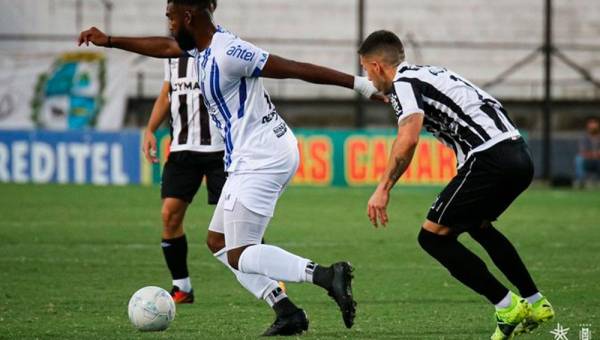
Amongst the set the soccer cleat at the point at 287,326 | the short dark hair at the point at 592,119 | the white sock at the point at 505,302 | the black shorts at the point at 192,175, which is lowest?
the short dark hair at the point at 592,119

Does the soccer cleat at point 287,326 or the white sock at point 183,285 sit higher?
the soccer cleat at point 287,326

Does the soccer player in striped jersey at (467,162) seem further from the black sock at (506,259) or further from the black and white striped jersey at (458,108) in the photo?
the black sock at (506,259)

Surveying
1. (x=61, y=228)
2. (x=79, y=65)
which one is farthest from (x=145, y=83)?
(x=61, y=228)

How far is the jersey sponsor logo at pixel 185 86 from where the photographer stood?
9805 millimetres

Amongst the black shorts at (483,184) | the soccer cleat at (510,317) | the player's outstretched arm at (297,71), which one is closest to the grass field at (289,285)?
the soccer cleat at (510,317)

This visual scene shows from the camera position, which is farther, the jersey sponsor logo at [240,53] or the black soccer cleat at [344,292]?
the jersey sponsor logo at [240,53]

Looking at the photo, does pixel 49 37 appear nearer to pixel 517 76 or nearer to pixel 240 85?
pixel 517 76

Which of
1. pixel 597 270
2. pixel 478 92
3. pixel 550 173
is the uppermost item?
pixel 478 92

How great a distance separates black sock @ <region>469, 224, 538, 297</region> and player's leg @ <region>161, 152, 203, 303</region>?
2703 millimetres

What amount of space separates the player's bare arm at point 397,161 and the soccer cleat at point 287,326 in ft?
3.10

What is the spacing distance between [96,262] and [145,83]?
15723 mm

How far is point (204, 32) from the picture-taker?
24.6 feet

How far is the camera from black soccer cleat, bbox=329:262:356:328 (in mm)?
7109

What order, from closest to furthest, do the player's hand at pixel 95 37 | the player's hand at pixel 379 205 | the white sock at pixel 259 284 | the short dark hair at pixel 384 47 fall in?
the player's hand at pixel 379 205 → the short dark hair at pixel 384 47 → the white sock at pixel 259 284 → the player's hand at pixel 95 37
